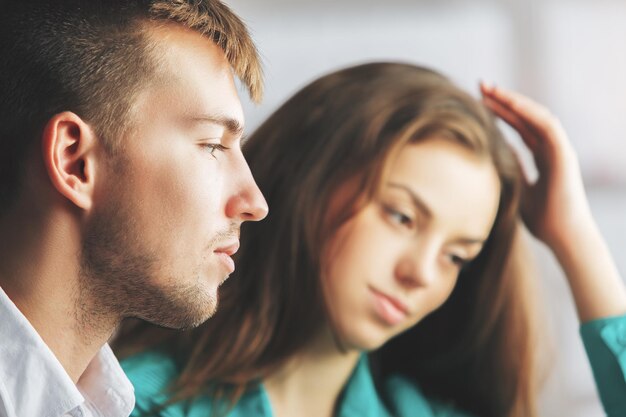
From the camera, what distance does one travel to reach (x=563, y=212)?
0.96m

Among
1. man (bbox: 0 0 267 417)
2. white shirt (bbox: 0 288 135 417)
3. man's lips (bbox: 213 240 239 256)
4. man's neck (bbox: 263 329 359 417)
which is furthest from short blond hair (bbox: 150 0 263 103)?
man's neck (bbox: 263 329 359 417)

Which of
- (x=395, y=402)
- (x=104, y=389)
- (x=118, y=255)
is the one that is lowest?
(x=395, y=402)

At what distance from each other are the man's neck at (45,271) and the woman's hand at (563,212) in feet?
1.84

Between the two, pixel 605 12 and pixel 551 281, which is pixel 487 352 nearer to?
pixel 551 281

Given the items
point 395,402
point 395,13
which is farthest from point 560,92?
point 395,402

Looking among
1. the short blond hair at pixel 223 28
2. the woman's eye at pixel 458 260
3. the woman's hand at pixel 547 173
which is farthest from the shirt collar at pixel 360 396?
the short blond hair at pixel 223 28

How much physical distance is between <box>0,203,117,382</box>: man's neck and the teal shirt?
265 millimetres

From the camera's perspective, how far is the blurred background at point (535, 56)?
109cm

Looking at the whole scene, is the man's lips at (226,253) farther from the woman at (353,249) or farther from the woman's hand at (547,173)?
the woman's hand at (547,173)

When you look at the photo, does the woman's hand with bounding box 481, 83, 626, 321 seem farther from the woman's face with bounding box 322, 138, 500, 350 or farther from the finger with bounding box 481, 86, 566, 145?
the woman's face with bounding box 322, 138, 500, 350

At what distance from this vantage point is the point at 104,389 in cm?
64

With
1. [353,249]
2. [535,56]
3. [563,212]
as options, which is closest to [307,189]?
[353,249]

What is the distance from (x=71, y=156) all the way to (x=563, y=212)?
58cm

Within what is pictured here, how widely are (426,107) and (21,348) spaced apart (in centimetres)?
48
